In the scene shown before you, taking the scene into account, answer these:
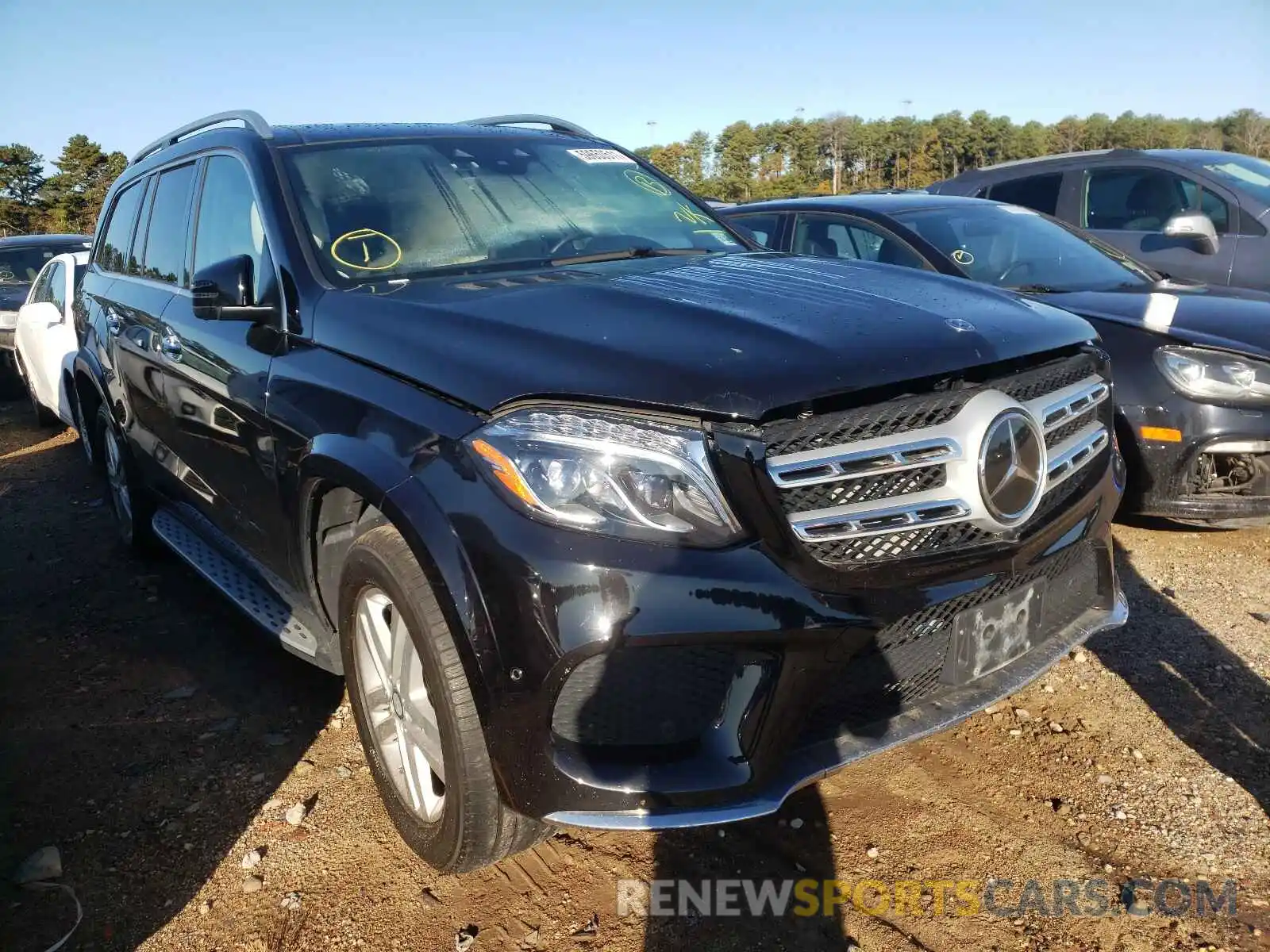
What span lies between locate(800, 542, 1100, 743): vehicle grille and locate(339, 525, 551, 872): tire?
0.68 meters

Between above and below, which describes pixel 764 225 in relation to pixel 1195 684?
above

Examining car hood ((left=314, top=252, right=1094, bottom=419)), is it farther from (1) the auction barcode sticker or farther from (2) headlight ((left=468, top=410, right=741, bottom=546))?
(1) the auction barcode sticker

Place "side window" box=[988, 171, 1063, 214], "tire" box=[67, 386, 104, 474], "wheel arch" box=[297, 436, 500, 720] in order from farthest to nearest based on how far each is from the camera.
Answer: "side window" box=[988, 171, 1063, 214] < "tire" box=[67, 386, 104, 474] < "wheel arch" box=[297, 436, 500, 720]

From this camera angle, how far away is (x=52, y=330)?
22.6 feet

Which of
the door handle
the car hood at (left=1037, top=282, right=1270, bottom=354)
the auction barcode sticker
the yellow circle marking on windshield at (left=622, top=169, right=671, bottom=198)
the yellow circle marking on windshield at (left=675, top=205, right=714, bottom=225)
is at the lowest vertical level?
the car hood at (left=1037, top=282, right=1270, bottom=354)

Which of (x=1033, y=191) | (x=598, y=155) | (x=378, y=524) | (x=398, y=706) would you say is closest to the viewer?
(x=378, y=524)

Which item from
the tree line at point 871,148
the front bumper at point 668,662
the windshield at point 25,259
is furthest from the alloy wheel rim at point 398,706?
the tree line at point 871,148

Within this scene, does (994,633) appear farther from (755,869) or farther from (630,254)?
(630,254)

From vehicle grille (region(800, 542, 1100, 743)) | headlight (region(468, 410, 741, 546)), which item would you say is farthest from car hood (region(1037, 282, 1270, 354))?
headlight (region(468, 410, 741, 546))

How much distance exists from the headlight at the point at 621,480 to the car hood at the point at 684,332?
64 millimetres

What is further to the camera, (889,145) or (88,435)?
(889,145)

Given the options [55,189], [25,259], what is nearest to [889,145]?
[55,189]

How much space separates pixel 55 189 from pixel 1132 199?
117ft

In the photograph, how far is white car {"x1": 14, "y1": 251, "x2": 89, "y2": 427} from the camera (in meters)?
6.69
